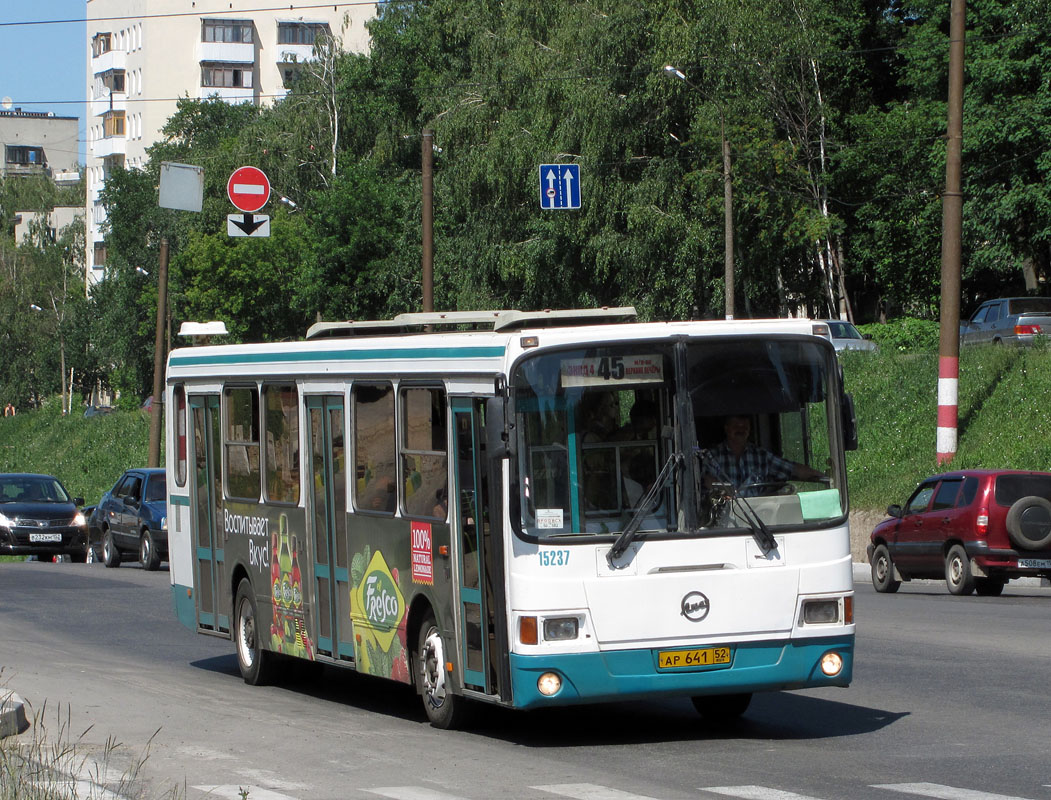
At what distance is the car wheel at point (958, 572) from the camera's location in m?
22.8

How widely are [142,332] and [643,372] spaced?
84349 millimetres

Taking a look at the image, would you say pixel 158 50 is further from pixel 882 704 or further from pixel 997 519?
pixel 882 704

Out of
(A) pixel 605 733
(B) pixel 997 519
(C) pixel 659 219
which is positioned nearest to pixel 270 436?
(A) pixel 605 733

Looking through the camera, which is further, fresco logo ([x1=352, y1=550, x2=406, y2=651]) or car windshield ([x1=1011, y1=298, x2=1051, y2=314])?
car windshield ([x1=1011, y1=298, x2=1051, y2=314])

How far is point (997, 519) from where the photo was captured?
879 inches

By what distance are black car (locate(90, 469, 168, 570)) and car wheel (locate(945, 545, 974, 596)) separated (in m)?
14.7

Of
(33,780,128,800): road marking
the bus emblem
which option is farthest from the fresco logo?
(33,780,128,800): road marking

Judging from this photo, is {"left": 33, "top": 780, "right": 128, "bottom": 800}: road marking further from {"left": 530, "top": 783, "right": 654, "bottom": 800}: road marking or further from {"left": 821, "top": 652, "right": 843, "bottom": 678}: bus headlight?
{"left": 821, "top": 652, "right": 843, "bottom": 678}: bus headlight

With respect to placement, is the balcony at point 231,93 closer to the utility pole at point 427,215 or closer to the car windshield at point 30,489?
the car windshield at point 30,489

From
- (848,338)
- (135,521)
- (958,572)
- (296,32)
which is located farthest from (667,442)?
(296,32)

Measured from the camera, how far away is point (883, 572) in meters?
24.8

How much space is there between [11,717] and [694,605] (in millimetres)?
4062

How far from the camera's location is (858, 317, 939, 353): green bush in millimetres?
42438

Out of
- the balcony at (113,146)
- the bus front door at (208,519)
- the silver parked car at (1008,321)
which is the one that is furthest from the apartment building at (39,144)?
the bus front door at (208,519)
